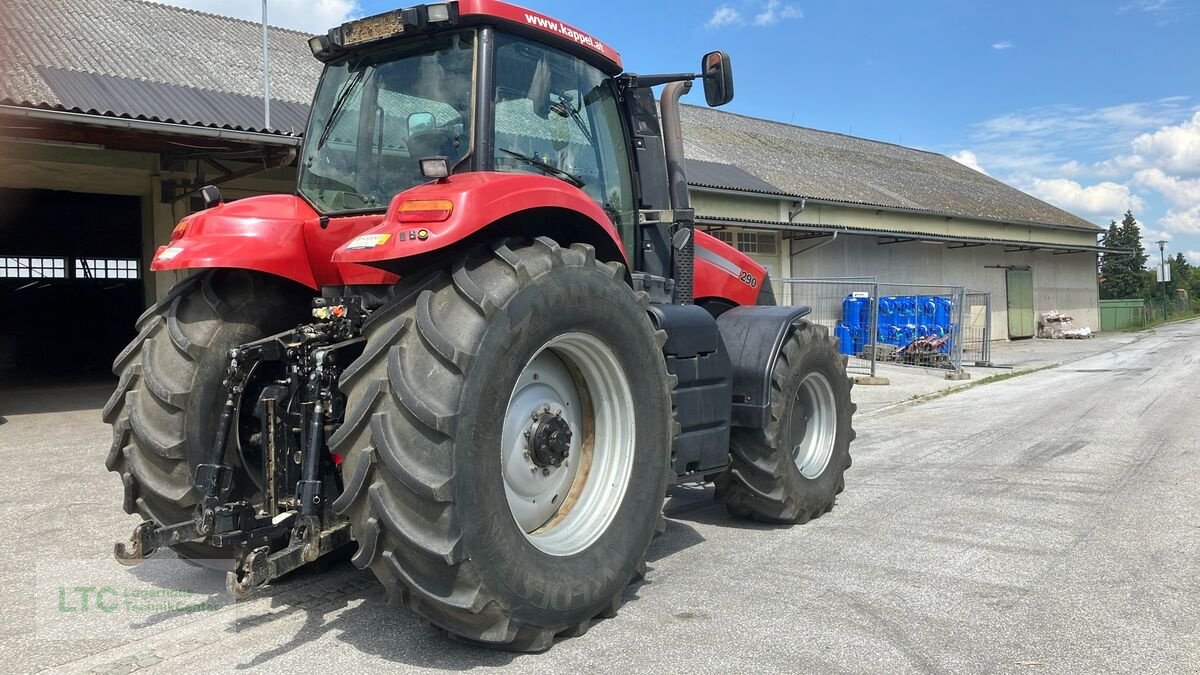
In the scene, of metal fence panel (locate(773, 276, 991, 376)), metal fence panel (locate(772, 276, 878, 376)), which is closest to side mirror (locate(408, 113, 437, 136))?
metal fence panel (locate(773, 276, 991, 376))

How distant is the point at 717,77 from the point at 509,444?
233 cm

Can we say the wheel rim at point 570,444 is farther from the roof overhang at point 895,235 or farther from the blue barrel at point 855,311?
the blue barrel at point 855,311

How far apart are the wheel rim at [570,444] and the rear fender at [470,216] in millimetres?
551

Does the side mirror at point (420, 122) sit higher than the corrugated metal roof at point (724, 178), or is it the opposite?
the corrugated metal roof at point (724, 178)

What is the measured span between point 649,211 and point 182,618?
306 centimetres

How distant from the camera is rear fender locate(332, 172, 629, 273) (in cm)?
315

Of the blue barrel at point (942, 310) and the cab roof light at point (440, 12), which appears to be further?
the blue barrel at point (942, 310)

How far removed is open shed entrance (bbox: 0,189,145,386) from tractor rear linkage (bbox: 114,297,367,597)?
16.9 metres

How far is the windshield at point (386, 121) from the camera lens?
12.5ft

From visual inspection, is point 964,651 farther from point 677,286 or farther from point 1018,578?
point 677,286

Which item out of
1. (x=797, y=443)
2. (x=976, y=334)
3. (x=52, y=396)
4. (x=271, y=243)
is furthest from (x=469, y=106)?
(x=976, y=334)

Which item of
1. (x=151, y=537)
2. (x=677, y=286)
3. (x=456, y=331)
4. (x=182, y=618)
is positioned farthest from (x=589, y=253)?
(x=182, y=618)

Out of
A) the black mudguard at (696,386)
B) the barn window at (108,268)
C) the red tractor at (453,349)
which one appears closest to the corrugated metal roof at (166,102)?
the red tractor at (453,349)

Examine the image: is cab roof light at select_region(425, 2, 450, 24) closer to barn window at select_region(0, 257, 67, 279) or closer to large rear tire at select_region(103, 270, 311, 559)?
large rear tire at select_region(103, 270, 311, 559)
